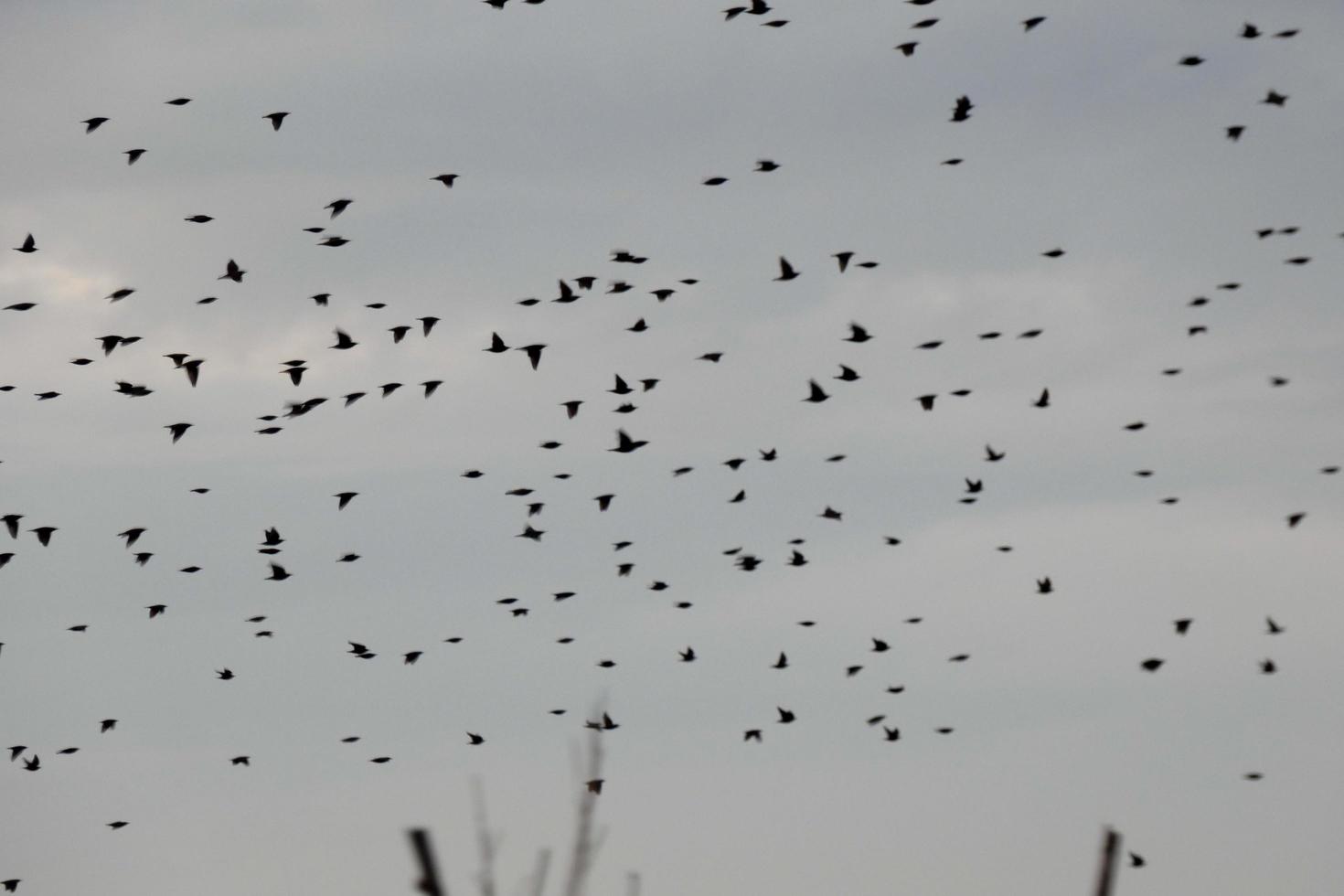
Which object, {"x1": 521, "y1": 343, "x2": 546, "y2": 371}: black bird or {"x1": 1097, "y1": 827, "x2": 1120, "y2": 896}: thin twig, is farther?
{"x1": 521, "y1": 343, "x2": 546, "y2": 371}: black bird

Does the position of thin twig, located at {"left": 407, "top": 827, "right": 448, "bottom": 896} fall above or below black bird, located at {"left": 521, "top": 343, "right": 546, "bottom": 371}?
above

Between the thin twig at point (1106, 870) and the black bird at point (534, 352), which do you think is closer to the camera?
the thin twig at point (1106, 870)

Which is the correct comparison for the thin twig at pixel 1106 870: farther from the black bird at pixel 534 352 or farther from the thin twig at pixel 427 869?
the black bird at pixel 534 352

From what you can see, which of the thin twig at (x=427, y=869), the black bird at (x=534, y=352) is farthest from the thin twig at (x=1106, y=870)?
the black bird at (x=534, y=352)

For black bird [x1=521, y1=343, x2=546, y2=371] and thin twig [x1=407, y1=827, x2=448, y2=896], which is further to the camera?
black bird [x1=521, y1=343, x2=546, y2=371]

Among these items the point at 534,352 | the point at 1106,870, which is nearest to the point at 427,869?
the point at 1106,870

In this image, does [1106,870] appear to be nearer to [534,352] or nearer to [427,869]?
[427,869]

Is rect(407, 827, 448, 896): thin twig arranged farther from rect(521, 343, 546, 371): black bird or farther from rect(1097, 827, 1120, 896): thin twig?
rect(521, 343, 546, 371): black bird

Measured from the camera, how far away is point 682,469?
1957 inches

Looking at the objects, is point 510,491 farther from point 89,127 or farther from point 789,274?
point 89,127

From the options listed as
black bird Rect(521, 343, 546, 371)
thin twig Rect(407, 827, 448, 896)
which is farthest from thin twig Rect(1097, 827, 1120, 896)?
black bird Rect(521, 343, 546, 371)

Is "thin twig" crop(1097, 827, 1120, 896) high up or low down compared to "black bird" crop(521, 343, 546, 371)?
up

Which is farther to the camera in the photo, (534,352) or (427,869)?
(534,352)

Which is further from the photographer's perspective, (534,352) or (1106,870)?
(534,352)
